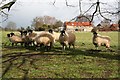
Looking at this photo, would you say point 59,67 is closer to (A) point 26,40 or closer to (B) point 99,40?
(B) point 99,40

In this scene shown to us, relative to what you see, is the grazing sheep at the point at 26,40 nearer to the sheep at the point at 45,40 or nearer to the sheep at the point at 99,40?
the sheep at the point at 45,40

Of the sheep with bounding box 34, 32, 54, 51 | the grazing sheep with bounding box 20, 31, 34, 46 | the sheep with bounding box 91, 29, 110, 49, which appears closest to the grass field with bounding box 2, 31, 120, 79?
the sheep with bounding box 34, 32, 54, 51

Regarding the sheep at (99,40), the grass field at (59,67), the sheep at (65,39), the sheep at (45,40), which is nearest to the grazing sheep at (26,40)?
the sheep at (45,40)

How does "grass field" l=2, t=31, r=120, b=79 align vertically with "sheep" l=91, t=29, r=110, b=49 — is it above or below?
below

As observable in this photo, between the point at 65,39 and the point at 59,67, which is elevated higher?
the point at 65,39

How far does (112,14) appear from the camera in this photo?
12.3 metres

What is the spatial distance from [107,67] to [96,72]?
102cm

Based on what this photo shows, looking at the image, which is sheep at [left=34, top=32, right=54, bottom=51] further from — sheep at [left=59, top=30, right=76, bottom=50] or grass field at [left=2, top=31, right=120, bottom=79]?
grass field at [left=2, top=31, right=120, bottom=79]

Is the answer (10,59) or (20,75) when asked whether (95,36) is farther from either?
(20,75)

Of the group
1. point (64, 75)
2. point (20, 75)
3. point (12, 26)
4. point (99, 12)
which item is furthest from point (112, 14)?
point (12, 26)

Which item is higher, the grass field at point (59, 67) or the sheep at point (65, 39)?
the sheep at point (65, 39)

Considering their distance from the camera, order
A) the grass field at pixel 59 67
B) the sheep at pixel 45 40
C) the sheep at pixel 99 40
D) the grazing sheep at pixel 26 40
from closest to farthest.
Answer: the grass field at pixel 59 67 → the sheep at pixel 45 40 → the sheep at pixel 99 40 → the grazing sheep at pixel 26 40

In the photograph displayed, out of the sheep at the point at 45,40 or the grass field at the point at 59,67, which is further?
the sheep at the point at 45,40

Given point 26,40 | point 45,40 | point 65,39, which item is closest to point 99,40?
point 65,39
